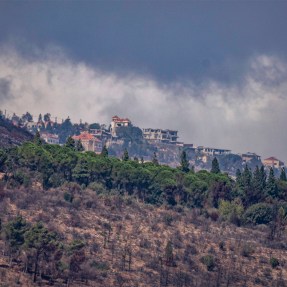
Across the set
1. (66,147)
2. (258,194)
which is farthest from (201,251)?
(66,147)

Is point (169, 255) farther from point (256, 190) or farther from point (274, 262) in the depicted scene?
point (256, 190)

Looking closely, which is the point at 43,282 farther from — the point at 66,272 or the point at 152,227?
the point at 152,227

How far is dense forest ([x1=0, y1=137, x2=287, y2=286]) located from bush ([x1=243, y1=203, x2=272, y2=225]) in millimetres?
150

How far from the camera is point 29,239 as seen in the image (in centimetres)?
8194

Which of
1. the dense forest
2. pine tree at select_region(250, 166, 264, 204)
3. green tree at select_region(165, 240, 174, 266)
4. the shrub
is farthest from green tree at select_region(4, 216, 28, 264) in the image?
pine tree at select_region(250, 166, 264, 204)

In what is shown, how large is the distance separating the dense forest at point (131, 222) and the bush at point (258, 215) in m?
0.15

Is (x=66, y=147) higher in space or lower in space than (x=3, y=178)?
higher

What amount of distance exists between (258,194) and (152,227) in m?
34.7

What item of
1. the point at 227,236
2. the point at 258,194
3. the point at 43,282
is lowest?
the point at 43,282

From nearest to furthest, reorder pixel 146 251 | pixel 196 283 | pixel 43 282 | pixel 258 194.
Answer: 1. pixel 43 282
2. pixel 196 283
3. pixel 146 251
4. pixel 258 194

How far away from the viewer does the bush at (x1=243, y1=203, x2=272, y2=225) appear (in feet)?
396

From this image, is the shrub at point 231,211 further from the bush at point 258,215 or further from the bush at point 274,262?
the bush at point 274,262

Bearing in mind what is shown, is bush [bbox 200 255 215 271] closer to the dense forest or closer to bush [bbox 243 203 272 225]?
the dense forest

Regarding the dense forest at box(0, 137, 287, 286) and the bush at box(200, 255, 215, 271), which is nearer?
the dense forest at box(0, 137, 287, 286)
